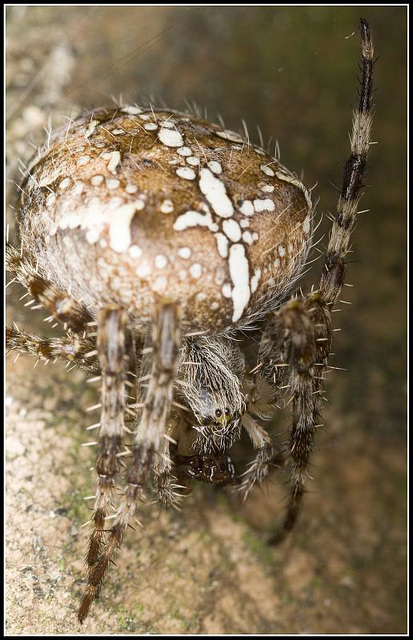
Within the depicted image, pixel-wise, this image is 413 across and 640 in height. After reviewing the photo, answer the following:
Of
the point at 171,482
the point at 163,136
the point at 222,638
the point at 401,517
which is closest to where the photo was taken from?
the point at 163,136

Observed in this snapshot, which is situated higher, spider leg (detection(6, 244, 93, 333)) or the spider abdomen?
the spider abdomen

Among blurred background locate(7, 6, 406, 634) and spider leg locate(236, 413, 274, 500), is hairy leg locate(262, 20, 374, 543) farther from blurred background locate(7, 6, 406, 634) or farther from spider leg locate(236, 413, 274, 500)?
blurred background locate(7, 6, 406, 634)

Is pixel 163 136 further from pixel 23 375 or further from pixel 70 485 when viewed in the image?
pixel 70 485

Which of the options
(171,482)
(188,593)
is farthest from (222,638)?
(171,482)

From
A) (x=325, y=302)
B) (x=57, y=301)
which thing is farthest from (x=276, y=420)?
(x=57, y=301)

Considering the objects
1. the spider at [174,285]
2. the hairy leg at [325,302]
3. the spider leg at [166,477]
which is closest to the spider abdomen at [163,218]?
the spider at [174,285]

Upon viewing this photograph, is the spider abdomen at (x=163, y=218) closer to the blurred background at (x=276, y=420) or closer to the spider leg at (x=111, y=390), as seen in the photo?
the spider leg at (x=111, y=390)

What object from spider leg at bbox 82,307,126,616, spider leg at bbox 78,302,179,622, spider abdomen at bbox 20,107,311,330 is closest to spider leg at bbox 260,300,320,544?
spider abdomen at bbox 20,107,311,330

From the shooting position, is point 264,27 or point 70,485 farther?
point 264,27

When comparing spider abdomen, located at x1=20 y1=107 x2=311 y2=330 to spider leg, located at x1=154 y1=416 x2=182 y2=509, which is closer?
spider abdomen, located at x1=20 y1=107 x2=311 y2=330
